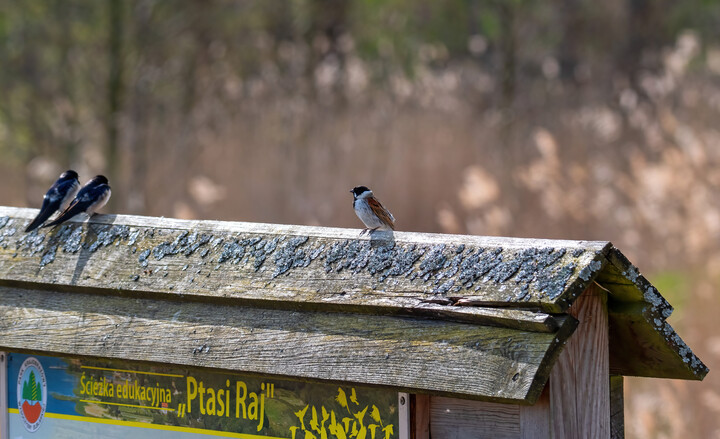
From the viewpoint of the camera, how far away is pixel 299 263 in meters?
2.15

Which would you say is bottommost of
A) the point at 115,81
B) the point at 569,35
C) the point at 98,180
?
the point at 98,180

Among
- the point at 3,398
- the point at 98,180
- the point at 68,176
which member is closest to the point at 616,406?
the point at 3,398

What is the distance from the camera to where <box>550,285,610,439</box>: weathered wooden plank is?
6.16 ft

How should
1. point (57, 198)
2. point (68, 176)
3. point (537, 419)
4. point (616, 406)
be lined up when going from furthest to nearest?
point (68, 176) → point (57, 198) → point (616, 406) → point (537, 419)

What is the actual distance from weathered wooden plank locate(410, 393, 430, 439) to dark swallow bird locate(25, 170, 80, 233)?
1375 mm

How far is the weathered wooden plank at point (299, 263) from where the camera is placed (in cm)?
185

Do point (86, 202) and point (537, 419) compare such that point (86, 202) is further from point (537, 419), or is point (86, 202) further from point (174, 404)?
point (537, 419)

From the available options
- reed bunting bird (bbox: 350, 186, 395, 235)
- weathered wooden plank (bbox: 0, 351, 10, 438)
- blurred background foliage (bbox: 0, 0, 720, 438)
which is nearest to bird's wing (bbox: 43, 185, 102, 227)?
weathered wooden plank (bbox: 0, 351, 10, 438)

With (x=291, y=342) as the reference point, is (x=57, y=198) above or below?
above

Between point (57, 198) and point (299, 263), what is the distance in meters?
1.50

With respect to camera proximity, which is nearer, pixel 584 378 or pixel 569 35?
pixel 584 378

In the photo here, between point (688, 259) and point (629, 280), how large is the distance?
3.53m

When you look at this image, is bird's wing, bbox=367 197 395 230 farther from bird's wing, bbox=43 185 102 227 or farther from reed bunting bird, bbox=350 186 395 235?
bird's wing, bbox=43 185 102 227

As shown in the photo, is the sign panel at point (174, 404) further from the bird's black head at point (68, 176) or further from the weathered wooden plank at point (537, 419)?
the bird's black head at point (68, 176)
